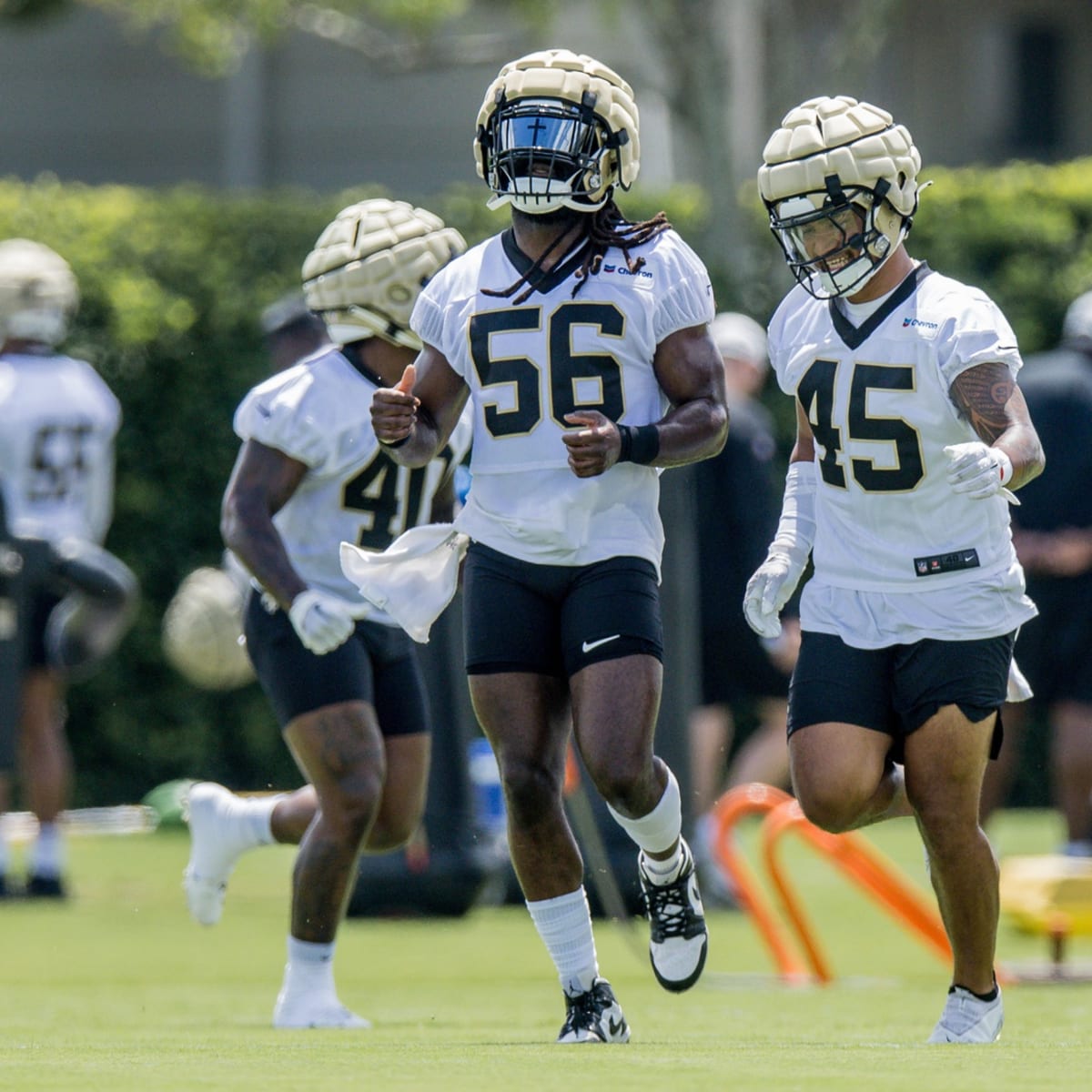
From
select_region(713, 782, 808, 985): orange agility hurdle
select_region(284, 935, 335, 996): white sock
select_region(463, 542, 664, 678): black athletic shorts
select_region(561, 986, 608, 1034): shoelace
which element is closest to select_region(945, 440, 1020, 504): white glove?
select_region(463, 542, 664, 678): black athletic shorts

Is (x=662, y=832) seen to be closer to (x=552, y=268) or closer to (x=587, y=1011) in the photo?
(x=587, y=1011)

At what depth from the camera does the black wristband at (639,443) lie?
5.46 m

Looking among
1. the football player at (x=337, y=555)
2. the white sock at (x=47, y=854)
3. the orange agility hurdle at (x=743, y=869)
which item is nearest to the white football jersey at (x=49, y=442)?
the white sock at (x=47, y=854)

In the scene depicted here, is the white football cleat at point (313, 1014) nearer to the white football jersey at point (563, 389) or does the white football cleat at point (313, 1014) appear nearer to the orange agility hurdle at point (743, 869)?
the white football jersey at point (563, 389)

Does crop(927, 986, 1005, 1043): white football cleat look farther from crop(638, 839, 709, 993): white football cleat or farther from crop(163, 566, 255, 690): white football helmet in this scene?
crop(163, 566, 255, 690): white football helmet

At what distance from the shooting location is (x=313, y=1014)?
20.8 ft

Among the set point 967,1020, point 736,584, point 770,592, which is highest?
point 770,592

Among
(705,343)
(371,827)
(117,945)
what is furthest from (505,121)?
(117,945)

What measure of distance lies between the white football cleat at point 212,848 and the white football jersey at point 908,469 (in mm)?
2164

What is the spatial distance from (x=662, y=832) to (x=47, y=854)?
5.30 m

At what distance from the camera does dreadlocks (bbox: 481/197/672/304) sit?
5.70 meters

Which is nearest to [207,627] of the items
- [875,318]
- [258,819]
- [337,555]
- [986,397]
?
[258,819]

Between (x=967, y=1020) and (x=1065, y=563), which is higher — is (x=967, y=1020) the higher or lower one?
the lower one

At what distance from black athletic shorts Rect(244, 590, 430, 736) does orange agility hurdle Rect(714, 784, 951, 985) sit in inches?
73.2
